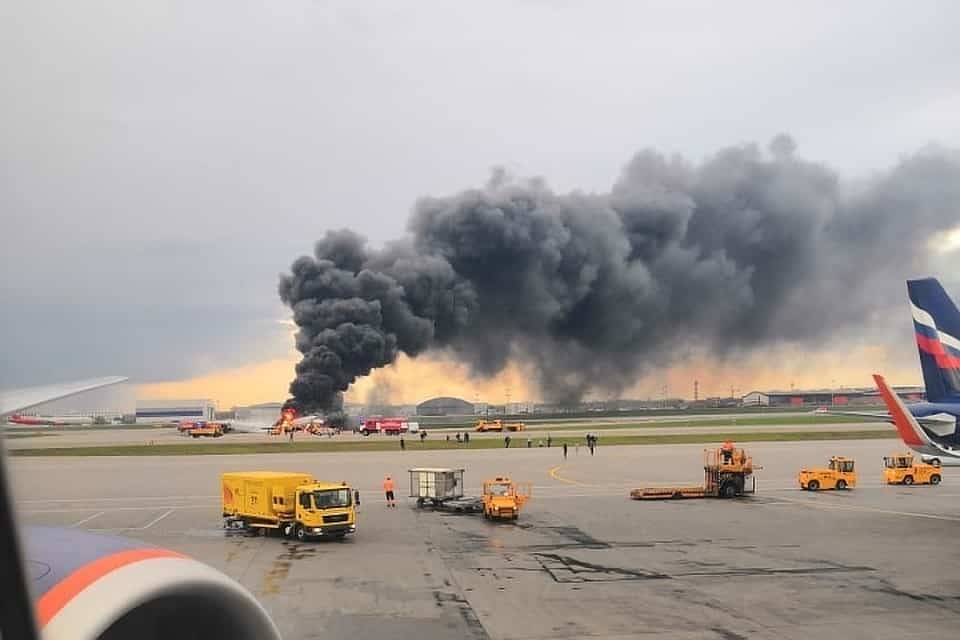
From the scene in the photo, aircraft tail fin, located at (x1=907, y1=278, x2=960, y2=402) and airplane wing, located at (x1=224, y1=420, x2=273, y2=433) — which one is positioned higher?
aircraft tail fin, located at (x1=907, y1=278, x2=960, y2=402)

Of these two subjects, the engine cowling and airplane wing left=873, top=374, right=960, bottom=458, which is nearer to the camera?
the engine cowling

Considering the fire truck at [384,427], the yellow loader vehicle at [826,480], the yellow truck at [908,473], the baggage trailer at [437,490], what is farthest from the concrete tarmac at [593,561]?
the fire truck at [384,427]

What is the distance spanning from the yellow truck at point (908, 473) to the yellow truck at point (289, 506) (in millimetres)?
29448

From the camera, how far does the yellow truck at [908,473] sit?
147 ft

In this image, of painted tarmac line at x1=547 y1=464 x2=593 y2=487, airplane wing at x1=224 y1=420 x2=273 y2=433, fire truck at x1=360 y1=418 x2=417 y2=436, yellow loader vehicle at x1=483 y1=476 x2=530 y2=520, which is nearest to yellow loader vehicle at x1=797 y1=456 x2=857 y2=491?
painted tarmac line at x1=547 y1=464 x2=593 y2=487

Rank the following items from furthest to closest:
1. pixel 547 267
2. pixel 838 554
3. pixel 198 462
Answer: pixel 547 267 → pixel 198 462 → pixel 838 554

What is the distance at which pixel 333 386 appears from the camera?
371ft

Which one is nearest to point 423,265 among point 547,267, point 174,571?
point 547,267

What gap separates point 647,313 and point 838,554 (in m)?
107

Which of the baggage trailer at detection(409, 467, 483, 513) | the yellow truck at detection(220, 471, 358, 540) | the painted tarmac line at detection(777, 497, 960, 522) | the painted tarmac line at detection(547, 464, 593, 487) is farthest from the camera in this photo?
the painted tarmac line at detection(547, 464, 593, 487)

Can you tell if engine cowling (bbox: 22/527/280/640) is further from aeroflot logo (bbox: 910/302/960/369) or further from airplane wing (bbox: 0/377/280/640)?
aeroflot logo (bbox: 910/302/960/369)

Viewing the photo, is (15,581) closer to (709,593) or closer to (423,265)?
(709,593)

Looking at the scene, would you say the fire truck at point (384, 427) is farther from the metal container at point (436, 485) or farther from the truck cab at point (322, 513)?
the truck cab at point (322, 513)

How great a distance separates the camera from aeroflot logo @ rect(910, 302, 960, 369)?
29.9m
